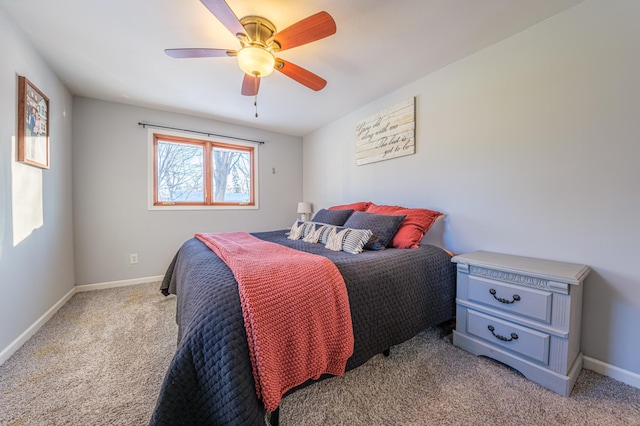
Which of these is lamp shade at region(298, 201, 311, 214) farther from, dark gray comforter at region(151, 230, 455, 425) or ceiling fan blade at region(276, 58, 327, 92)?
ceiling fan blade at region(276, 58, 327, 92)

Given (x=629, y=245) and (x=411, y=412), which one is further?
(x=629, y=245)

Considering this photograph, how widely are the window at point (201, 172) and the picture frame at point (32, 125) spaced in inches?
42.4

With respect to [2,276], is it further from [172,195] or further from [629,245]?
[629,245]

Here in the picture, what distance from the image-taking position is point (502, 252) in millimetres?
1855

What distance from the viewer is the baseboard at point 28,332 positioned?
1.53 m

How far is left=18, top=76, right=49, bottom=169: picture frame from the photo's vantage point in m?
1.73

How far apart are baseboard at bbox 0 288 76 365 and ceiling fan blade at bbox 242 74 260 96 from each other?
246 cm

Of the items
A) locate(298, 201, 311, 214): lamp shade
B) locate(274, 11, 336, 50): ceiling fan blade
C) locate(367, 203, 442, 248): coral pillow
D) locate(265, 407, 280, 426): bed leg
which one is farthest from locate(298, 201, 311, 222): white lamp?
locate(265, 407, 280, 426): bed leg

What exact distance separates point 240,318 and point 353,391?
2.74 feet

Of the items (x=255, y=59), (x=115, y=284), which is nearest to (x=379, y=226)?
(x=255, y=59)

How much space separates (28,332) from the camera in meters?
1.77

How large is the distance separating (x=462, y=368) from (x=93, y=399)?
6.81ft

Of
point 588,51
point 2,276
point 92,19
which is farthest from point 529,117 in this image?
point 2,276

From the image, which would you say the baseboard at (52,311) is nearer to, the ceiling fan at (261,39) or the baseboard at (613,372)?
the ceiling fan at (261,39)
